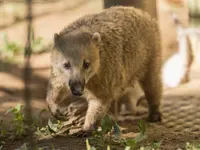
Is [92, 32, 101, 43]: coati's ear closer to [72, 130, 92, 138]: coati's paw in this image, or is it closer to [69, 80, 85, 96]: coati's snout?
[69, 80, 85, 96]: coati's snout

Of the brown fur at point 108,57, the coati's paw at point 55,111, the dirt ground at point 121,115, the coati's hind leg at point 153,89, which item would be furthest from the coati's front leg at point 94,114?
the coati's hind leg at point 153,89

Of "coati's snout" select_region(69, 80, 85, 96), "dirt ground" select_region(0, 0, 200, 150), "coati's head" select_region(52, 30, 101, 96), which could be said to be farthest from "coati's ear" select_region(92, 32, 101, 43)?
"dirt ground" select_region(0, 0, 200, 150)

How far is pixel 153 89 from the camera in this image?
5.81m

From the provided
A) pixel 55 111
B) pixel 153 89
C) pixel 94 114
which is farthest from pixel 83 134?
pixel 153 89

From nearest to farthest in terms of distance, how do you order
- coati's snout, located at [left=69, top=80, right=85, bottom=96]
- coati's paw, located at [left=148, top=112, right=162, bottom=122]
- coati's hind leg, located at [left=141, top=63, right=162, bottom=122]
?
1. coati's snout, located at [left=69, top=80, right=85, bottom=96]
2. coati's hind leg, located at [left=141, top=63, right=162, bottom=122]
3. coati's paw, located at [left=148, top=112, right=162, bottom=122]

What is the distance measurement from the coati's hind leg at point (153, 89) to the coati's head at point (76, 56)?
1171 mm

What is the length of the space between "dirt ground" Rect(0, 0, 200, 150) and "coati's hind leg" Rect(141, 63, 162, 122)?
6.5 inches

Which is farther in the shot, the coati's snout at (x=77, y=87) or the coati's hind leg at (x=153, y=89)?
the coati's hind leg at (x=153, y=89)

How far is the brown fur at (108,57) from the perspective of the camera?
4.68 m

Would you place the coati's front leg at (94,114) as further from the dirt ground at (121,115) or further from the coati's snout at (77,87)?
the coati's snout at (77,87)

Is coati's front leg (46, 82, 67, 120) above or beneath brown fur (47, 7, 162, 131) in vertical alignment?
beneath

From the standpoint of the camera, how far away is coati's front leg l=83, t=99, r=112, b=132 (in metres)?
4.82

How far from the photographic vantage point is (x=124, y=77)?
17.3 ft

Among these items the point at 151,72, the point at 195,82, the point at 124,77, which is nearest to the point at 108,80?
the point at 124,77
